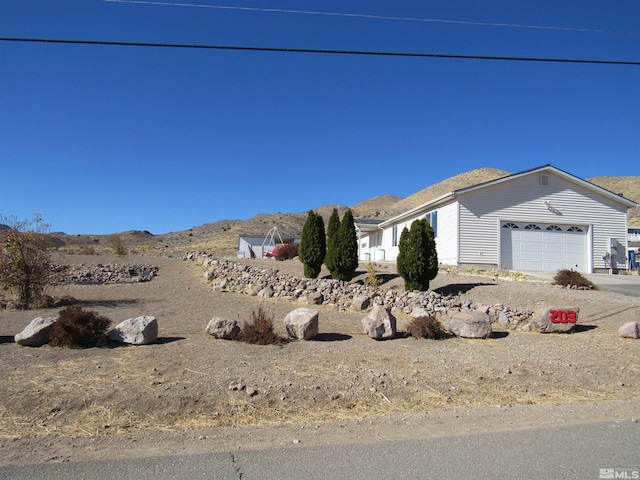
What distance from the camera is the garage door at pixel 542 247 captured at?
71.2 feet

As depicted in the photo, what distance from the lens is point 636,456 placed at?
4.23 m

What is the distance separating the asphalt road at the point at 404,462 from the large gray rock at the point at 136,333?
155 inches

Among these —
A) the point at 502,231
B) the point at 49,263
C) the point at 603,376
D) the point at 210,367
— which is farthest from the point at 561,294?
the point at 49,263

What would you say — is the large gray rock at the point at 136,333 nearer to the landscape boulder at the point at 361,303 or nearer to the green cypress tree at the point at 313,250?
the landscape boulder at the point at 361,303

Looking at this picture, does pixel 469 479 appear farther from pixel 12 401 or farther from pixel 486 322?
pixel 486 322

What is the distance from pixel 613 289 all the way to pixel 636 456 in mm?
13544

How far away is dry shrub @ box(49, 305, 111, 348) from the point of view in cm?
759

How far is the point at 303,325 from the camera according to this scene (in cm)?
851

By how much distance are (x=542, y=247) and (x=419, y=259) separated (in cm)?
1054

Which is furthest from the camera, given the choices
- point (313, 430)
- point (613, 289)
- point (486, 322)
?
point (613, 289)

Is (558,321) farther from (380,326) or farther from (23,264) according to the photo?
(23,264)

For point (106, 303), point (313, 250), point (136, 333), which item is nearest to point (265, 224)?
point (313, 250)

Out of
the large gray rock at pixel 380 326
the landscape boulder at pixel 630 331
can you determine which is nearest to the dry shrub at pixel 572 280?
the landscape boulder at pixel 630 331

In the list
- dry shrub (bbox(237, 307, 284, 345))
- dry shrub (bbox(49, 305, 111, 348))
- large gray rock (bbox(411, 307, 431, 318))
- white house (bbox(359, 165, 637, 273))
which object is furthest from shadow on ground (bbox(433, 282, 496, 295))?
dry shrub (bbox(49, 305, 111, 348))
